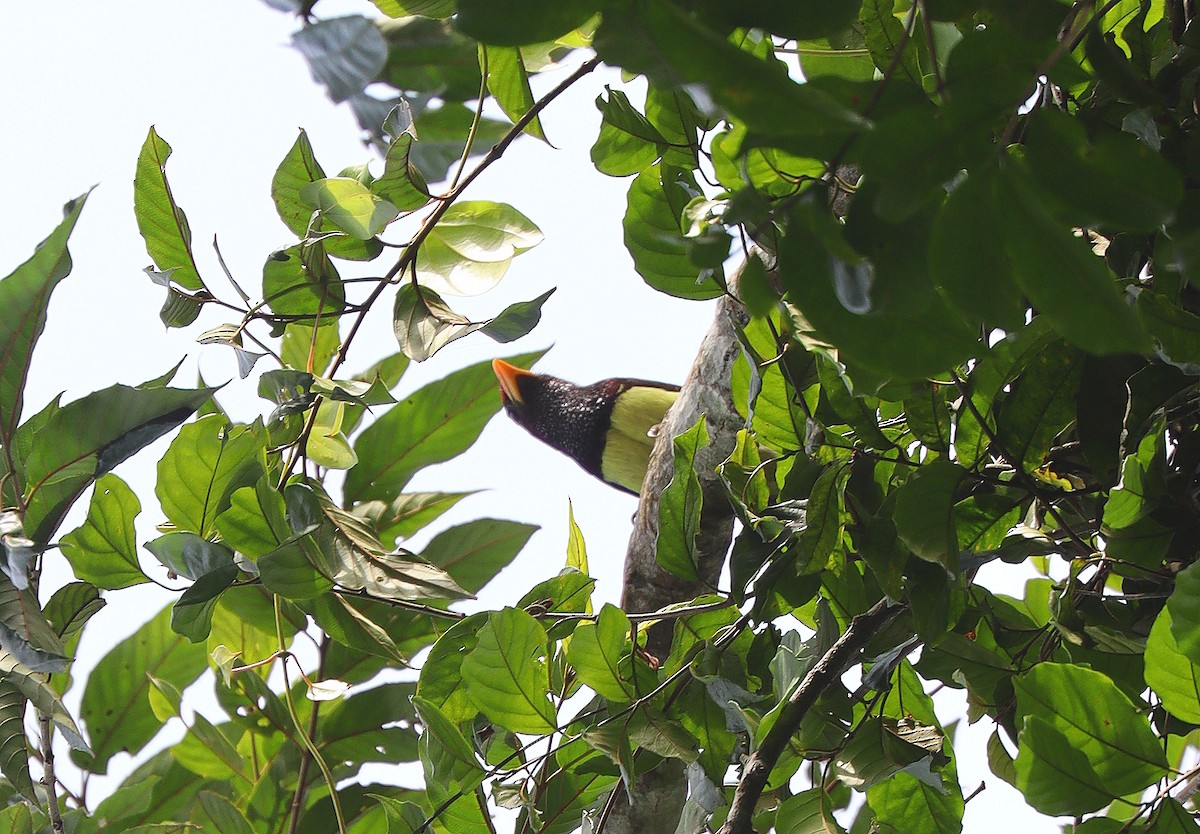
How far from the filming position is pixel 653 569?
839mm

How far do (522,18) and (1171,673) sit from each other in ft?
1.25

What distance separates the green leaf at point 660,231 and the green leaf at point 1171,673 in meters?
0.26

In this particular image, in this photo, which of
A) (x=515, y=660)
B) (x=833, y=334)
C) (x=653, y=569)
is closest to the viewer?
(x=833, y=334)

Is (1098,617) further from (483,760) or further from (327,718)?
(327,718)

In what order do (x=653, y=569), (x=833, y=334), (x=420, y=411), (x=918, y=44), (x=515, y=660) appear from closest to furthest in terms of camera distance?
(x=833, y=334) < (x=918, y=44) < (x=515, y=660) < (x=653, y=569) < (x=420, y=411)

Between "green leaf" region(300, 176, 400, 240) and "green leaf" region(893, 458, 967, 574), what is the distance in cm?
30

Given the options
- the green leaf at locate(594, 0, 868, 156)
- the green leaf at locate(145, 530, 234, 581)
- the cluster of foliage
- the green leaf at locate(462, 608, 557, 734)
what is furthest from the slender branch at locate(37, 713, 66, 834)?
the green leaf at locate(594, 0, 868, 156)

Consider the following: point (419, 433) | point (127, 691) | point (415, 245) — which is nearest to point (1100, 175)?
point (415, 245)

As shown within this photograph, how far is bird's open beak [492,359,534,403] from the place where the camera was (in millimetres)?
1029

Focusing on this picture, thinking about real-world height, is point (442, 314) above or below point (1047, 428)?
above

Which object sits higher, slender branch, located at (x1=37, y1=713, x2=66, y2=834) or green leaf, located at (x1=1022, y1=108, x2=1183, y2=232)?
green leaf, located at (x1=1022, y1=108, x2=1183, y2=232)

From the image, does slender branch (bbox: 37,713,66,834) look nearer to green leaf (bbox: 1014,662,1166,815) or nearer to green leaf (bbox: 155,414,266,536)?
green leaf (bbox: 155,414,266,536)

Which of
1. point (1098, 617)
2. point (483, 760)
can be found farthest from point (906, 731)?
point (483, 760)

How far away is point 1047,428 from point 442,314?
33 centimetres
